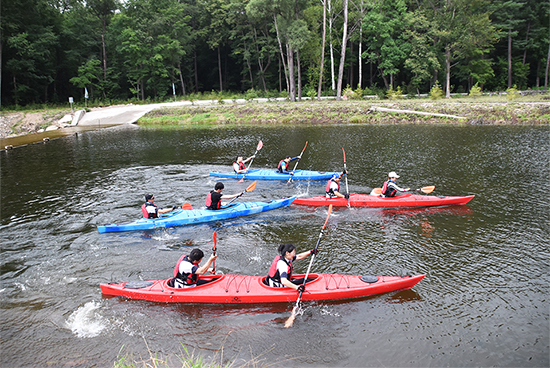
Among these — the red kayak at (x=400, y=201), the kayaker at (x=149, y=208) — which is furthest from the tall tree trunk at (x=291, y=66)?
the kayaker at (x=149, y=208)

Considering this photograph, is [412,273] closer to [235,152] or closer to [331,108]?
[235,152]

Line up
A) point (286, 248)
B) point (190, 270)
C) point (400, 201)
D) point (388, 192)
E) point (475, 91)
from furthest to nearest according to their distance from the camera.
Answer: point (475, 91) < point (388, 192) < point (400, 201) < point (190, 270) < point (286, 248)

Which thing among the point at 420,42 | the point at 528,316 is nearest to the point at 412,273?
the point at 528,316

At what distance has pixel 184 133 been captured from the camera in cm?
3020

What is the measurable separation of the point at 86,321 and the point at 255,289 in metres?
3.36

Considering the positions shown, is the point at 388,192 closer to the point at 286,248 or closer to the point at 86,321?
the point at 286,248

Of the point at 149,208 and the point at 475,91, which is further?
the point at 475,91

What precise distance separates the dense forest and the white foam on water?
33624 mm

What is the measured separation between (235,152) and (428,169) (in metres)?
11.3

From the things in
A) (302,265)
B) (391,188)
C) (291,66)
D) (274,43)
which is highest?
(274,43)

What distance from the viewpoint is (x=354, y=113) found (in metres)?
32.7

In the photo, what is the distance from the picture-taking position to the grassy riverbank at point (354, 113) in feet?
90.1

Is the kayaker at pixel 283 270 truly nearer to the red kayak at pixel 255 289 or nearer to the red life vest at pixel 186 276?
the red kayak at pixel 255 289

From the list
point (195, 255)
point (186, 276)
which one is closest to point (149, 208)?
point (186, 276)
